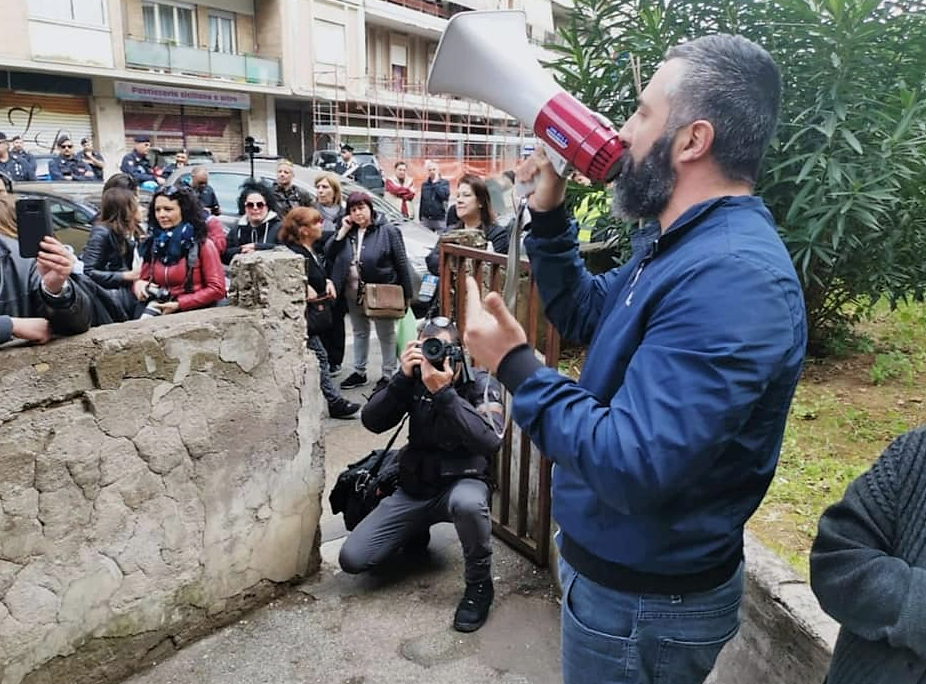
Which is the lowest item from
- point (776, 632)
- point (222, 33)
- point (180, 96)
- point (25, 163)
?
point (776, 632)

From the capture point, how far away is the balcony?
22188 millimetres

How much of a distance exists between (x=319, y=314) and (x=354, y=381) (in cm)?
76

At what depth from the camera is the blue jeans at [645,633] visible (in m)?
1.52

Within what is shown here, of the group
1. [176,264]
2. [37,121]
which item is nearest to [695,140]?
[176,264]

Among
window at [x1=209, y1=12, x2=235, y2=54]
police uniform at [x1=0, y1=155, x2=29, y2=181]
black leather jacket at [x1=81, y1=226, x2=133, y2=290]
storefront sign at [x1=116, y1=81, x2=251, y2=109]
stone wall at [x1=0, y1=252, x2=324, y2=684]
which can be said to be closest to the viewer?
stone wall at [x1=0, y1=252, x2=324, y2=684]

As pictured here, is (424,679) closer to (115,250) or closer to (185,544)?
(185,544)

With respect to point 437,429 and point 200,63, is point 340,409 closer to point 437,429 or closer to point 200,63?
point 437,429

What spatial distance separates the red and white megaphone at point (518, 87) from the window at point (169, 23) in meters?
24.7

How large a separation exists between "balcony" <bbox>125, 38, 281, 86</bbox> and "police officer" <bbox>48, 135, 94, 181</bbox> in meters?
9.51

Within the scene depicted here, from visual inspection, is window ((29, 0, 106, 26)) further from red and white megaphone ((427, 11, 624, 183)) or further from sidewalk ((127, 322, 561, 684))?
red and white megaphone ((427, 11, 624, 183))

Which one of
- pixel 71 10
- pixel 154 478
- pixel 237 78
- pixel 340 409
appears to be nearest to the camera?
pixel 154 478

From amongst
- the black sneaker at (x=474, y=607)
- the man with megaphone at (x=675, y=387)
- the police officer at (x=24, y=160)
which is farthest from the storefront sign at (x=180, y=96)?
the man with megaphone at (x=675, y=387)

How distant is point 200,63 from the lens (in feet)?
77.5

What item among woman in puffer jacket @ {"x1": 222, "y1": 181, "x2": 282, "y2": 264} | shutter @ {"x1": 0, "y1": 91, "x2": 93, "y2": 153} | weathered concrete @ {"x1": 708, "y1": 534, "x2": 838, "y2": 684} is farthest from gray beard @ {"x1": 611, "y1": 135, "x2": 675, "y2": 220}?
shutter @ {"x1": 0, "y1": 91, "x2": 93, "y2": 153}
